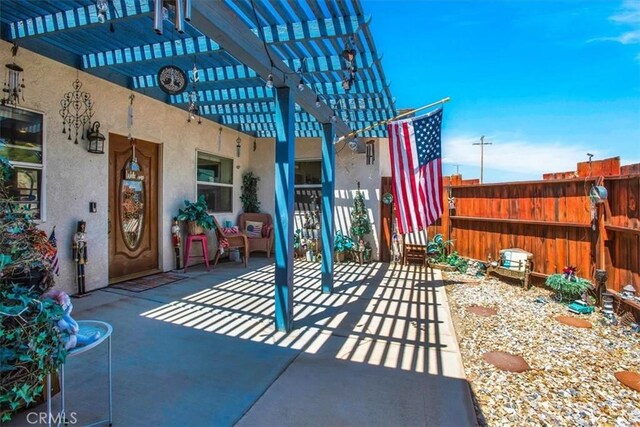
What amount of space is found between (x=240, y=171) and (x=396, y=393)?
22.0ft

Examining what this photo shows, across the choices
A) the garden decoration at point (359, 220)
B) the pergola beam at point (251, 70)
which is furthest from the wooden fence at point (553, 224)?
the pergola beam at point (251, 70)

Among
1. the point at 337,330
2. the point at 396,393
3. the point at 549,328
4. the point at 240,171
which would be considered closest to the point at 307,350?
the point at 337,330

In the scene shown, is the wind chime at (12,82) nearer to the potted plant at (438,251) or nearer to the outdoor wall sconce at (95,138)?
the outdoor wall sconce at (95,138)

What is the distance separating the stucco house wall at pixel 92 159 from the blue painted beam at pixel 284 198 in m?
2.90

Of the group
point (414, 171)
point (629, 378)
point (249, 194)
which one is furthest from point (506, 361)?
point (249, 194)

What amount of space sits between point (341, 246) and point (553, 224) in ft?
12.7

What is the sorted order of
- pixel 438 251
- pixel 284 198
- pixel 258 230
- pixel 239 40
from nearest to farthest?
pixel 239 40
pixel 284 198
pixel 438 251
pixel 258 230

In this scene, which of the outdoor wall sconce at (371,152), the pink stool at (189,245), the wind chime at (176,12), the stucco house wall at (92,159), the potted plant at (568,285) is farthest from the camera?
the outdoor wall sconce at (371,152)

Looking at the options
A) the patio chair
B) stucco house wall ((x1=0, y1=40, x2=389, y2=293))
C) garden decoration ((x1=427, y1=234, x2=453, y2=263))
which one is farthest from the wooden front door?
garden decoration ((x1=427, y1=234, x2=453, y2=263))

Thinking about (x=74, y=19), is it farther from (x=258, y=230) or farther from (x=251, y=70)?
(x=258, y=230)

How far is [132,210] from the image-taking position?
5.38 meters

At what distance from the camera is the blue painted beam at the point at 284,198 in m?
3.38

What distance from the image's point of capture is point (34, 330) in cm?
142

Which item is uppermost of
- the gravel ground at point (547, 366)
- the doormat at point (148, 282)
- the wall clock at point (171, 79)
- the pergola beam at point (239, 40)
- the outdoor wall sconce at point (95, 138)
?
the wall clock at point (171, 79)
